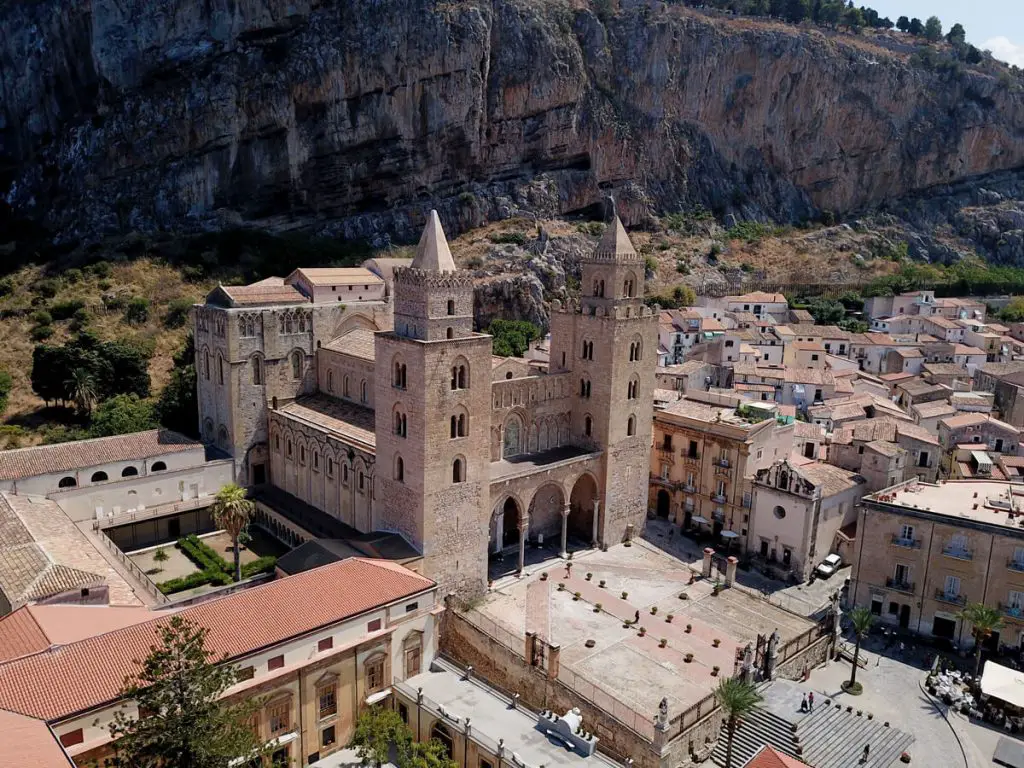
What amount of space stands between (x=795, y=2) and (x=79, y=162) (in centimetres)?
11404

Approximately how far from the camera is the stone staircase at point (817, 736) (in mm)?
27047

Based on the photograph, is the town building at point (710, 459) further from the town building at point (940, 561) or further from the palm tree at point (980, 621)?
the palm tree at point (980, 621)

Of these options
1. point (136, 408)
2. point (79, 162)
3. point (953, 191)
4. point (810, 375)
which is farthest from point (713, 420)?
point (953, 191)

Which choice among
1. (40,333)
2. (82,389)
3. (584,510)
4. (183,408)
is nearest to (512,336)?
(183,408)

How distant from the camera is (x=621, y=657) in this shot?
31219 mm

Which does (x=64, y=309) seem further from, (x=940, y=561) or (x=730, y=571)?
(x=940, y=561)

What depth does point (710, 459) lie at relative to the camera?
141 feet

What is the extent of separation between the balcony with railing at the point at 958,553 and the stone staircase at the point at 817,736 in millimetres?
8902

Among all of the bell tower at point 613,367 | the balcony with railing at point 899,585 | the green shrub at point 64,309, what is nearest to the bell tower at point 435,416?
the bell tower at point 613,367

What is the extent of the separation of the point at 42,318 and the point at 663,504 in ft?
176

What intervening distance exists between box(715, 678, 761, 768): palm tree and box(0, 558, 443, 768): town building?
10.9 metres

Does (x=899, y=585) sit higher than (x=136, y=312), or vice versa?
(x=136, y=312)

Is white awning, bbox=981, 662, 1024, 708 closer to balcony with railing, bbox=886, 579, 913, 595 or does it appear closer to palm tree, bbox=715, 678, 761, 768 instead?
Answer: balcony with railing, bbox=886, 579, 913, 595

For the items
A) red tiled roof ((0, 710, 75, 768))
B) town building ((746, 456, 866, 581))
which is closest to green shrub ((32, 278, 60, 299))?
red tiled roof ((0, 710, 75, 768))
